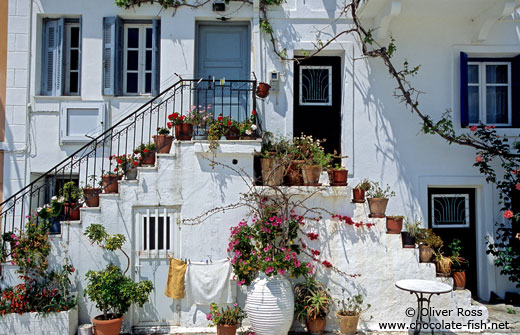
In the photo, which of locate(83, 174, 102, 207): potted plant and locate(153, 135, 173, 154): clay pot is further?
locate(153, 135, 173, 154): clay pot

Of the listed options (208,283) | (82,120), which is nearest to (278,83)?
(82,120)

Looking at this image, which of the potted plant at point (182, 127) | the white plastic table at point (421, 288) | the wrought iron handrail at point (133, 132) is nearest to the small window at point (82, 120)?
the wrought iron handrail at point (133, 132)

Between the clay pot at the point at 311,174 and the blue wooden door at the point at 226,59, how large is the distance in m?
1.95

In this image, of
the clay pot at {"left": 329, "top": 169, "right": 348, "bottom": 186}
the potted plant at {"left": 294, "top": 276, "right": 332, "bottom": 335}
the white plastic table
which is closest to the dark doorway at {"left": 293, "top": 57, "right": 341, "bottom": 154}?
the clay pot at {"left": 329, "top": 169, "right": 348, "bottom": 186}

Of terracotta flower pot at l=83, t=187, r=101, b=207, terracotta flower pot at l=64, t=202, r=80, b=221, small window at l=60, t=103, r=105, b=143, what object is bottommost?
terracotta flower pot at l=64, t=202, r=80, b=221

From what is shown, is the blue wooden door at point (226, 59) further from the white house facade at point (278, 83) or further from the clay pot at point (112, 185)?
the clay pot at point (112, 185)

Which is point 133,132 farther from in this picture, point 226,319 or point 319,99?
point 226,319

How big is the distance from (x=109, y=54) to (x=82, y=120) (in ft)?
4.25

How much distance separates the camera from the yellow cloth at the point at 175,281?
7.09m

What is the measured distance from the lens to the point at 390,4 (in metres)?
7.66

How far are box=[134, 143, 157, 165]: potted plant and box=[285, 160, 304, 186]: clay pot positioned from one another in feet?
7.20

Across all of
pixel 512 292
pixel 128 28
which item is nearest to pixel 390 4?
pixel 128 28

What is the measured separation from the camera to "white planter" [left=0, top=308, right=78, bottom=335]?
21.7 feet

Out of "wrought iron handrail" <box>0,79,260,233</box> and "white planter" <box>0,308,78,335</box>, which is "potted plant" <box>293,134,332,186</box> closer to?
"wrought iron handrail" <box>0,79,260,233</box>
